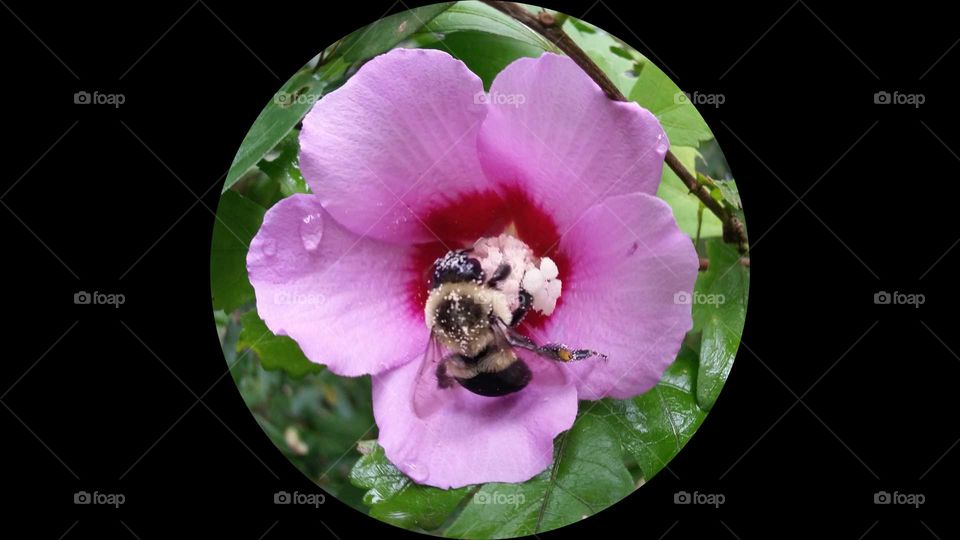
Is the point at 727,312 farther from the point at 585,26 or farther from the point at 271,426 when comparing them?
the point at 271,426

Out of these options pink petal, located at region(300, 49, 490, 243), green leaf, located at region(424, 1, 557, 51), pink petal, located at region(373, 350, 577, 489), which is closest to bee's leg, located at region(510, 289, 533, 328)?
pink petal, located at region(373, 350, 577, 489)

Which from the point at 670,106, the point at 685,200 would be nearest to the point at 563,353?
the point at 685,200

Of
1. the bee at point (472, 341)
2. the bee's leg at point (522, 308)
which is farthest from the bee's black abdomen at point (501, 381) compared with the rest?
the bee's leg at point (522, 308)

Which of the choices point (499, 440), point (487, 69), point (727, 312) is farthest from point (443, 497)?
point (487, 69)

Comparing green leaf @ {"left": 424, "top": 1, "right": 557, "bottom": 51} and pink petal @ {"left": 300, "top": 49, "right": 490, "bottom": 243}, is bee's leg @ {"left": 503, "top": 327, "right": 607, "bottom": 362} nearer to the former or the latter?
pink petal @ {"left": 300, "top": 49, "right": 490, "bottom": 243}

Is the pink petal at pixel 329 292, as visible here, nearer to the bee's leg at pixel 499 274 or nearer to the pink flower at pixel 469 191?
the pink flower at pixel 469 191
